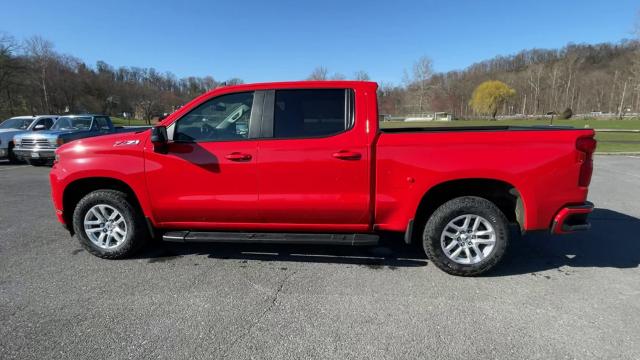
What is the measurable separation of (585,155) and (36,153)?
1447 cm

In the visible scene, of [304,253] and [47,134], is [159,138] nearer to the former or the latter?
[304,253]

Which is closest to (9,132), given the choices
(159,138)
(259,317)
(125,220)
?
(125,220)

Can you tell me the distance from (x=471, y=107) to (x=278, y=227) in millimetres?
112136

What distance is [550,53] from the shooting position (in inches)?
5246

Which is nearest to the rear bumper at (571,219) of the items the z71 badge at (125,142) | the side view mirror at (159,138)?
the side view mirror at (159,138)

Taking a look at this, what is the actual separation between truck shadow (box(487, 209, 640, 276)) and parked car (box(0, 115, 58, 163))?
51.2 ft

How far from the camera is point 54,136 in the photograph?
11273mm

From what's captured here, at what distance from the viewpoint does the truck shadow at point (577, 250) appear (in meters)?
3.84

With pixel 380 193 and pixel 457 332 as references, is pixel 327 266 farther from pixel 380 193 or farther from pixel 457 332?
pixel 457 332

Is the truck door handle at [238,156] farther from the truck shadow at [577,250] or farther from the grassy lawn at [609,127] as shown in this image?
the grassy lawn at [609,127]

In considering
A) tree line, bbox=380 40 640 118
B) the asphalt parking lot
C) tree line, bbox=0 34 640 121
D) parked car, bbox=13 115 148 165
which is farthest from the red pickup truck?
tree line, bbox=380 40 640 118

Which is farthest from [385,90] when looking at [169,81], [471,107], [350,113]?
[350,113]

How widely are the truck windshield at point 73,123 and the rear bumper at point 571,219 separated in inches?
559

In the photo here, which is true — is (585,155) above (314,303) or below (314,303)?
above
